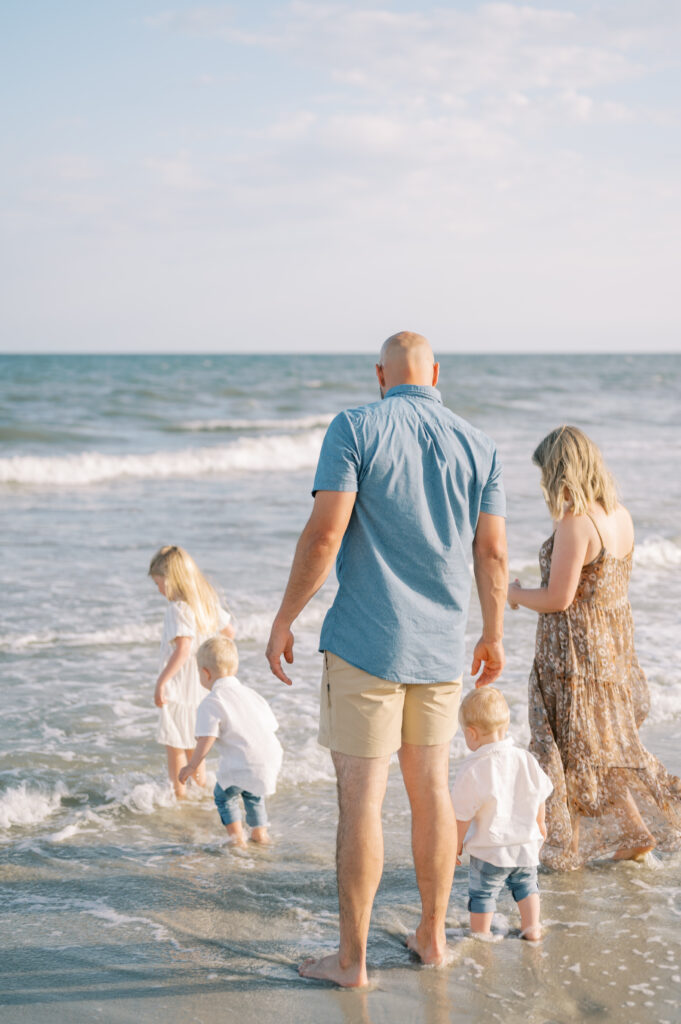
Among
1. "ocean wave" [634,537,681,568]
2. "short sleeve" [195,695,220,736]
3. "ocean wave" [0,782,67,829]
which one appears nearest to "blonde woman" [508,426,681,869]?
"short sleeve" [195,695,220,736]

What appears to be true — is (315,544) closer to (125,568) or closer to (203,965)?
(203,965)

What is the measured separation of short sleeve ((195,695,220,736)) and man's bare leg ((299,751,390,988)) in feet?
4.37

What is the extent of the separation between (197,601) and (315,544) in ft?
7.00

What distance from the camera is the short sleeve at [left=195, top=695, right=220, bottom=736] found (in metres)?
4.33

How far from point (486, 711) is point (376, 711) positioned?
577 millimetres

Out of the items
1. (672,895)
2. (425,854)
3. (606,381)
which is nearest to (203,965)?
(425,854)

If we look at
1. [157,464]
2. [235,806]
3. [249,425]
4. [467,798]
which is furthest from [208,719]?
[249,425]

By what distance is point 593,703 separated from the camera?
3.96 m

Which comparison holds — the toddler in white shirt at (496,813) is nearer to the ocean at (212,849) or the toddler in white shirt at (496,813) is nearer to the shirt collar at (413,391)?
the ocean at (212,849)

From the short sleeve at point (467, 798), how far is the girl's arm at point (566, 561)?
712 millimetres

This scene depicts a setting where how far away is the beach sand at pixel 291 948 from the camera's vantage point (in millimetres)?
3002

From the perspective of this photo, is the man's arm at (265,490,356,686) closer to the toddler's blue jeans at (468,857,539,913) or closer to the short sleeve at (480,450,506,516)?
the short sleeve at (480,450,506,516)

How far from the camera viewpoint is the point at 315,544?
297 cm

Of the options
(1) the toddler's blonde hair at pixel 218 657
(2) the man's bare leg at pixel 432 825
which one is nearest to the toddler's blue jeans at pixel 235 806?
(1) the toddler's blonde hair at pixel 218 657
